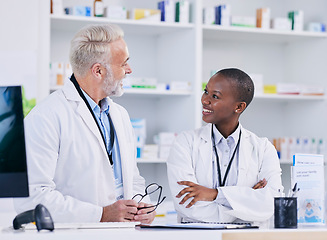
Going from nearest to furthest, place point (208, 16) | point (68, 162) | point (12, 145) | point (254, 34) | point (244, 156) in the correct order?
point (12, 145)
point (68, 162)
point (244, 156)
point (208, 16)
point (254, 34)

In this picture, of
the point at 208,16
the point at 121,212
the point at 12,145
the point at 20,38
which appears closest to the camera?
the point at 12,145

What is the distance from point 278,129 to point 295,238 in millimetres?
3218

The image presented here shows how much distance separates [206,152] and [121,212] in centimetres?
70

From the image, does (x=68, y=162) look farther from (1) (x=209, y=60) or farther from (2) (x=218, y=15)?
(1) (x=209, y=60)

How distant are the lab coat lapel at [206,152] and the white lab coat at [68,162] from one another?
0.40m

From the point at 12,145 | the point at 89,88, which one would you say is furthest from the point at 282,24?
the point at 12,145

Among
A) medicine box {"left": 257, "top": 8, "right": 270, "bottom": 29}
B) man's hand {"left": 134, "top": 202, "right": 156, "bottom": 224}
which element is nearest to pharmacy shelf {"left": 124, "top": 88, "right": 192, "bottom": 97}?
medicine box {"left": 257, "top": 8, "right": 270, "bottom": 29}

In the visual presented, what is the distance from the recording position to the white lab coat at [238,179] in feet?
8.76

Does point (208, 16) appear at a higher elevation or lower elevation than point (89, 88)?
higher

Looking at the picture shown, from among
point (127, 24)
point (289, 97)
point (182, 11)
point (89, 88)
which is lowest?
point (289, 97)

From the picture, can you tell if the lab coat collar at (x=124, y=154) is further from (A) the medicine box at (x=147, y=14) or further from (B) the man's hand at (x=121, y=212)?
(A) the medicine box at (x=147, y=14)

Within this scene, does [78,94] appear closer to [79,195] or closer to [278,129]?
[79,195]

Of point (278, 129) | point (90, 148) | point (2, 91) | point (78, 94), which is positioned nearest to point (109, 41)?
point (78, 94)

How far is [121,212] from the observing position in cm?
232
